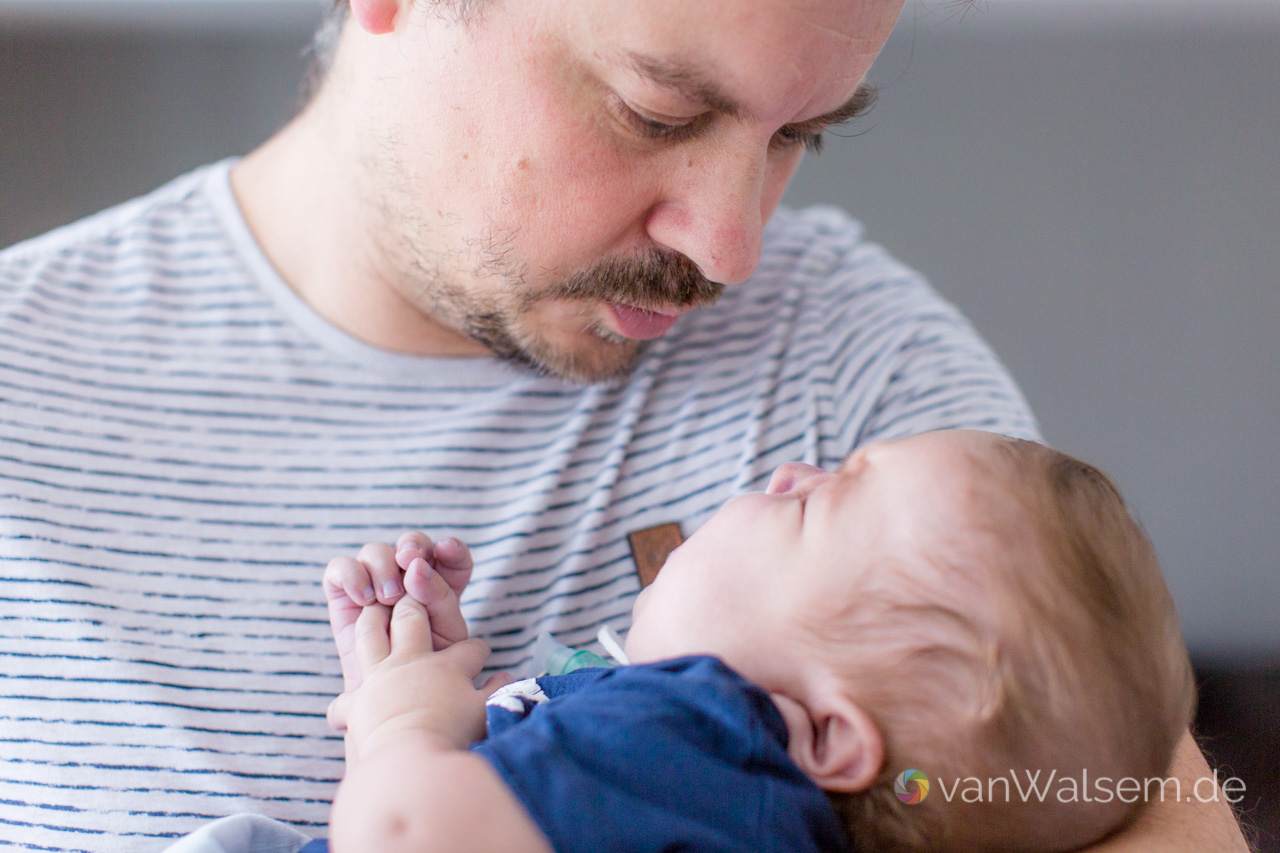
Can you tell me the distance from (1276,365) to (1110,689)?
80.1 inches

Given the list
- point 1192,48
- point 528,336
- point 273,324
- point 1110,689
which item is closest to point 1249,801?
point 1110,689

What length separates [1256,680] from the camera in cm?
198

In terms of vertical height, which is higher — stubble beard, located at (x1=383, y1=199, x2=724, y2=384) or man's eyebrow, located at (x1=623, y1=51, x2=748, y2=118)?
man's eyebrow, located at (x1=623, y1=51, x2=748, y2=118)

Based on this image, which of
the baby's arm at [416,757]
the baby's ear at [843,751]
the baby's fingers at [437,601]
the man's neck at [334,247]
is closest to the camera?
the baby's arm at [416,757]

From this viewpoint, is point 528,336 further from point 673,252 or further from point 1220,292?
point 1220,292

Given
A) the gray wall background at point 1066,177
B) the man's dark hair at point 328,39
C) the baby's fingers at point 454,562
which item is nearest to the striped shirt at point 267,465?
the baby's fingers at point 454,562

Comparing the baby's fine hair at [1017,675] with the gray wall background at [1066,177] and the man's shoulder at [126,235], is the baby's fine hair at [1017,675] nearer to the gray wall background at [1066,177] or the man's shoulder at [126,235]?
the man's shoulder at [126,235]

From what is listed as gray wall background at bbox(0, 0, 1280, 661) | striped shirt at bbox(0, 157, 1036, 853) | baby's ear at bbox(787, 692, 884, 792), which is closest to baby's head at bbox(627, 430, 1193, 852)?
baby's ear at bbox(787, 692, 884, 792)

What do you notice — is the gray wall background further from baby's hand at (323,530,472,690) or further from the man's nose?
baby's hand at (323,530,472,690)

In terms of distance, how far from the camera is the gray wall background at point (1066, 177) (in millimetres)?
2301

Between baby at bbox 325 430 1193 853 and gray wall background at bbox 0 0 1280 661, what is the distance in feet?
5.57

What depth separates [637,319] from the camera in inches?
48.3

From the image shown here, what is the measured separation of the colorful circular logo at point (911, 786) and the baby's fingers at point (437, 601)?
51 cm

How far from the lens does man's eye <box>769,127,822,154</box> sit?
1091 mm
